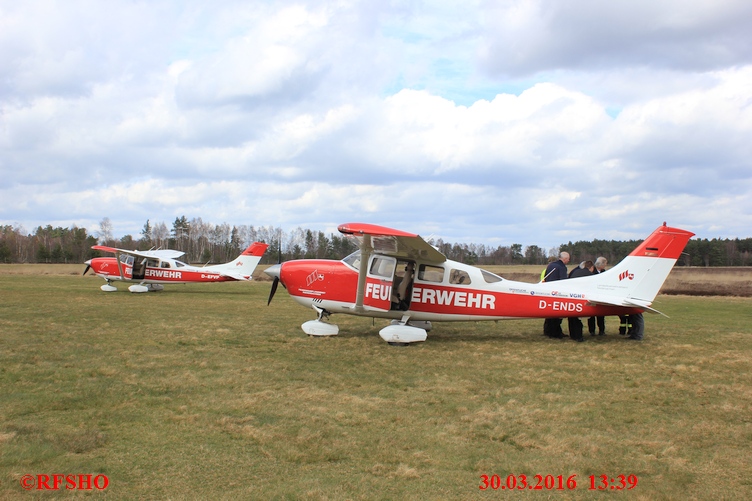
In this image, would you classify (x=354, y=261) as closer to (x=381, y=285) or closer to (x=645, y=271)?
(x=381, y=285)

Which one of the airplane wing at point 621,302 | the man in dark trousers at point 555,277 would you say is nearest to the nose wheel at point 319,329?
the man in dark trousers at point 555,277

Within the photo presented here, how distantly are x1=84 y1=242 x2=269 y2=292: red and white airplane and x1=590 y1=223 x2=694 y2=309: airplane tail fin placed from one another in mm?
17098

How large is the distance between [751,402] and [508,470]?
395 cm

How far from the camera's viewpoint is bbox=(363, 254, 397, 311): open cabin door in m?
10.3

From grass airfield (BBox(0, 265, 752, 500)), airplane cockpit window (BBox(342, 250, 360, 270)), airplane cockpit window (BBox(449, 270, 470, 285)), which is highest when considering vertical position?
airplane cockpit window (BBox(342, 250, 360, 270))

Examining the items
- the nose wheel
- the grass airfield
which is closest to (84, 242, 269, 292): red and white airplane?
the grass airfield

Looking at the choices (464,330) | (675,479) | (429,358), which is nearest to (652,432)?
(675,479)

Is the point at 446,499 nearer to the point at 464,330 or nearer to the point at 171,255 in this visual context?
the point at 464,330

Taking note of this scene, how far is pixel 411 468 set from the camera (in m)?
3.98

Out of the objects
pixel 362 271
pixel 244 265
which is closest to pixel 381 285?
pixel 362 271

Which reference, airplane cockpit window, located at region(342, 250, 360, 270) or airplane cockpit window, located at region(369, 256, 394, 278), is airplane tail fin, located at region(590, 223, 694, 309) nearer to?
airplane cockpit window, located at region(369, 256, 394, 278)

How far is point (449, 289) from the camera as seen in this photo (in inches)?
412

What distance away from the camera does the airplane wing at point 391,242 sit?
8.49 meters

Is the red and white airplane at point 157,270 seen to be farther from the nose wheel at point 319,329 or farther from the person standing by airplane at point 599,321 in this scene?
the person standing by airplane at point 599,321
